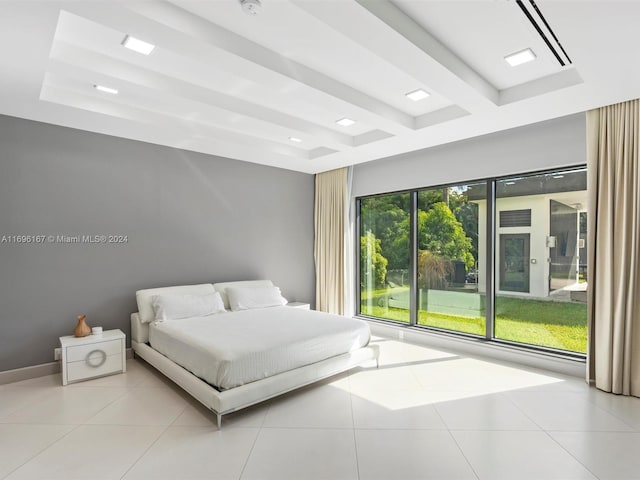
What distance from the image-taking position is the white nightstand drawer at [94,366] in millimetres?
3430

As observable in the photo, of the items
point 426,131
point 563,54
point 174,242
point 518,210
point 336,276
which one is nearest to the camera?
point 563,54

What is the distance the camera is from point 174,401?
3.09 m

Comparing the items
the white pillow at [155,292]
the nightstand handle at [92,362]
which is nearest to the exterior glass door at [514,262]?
the white pillow at [155,292]

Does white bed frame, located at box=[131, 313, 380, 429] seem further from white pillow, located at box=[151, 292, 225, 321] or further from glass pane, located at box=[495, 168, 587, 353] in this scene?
glass pane, located at box=[495, 168, 587, 353]

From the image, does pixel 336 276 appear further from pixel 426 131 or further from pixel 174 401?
pixel 174 401

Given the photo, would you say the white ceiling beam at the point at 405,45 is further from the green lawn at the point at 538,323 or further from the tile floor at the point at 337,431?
the tile floor at the point at 337,431

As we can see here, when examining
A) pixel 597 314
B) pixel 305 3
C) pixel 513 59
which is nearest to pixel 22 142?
pixel 305 3

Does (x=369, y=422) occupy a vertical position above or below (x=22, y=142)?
below

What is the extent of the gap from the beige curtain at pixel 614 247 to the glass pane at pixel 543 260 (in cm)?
41

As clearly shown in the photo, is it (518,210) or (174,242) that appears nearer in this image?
(518,210)

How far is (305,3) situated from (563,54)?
1985 mm

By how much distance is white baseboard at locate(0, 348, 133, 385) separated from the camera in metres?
3.45

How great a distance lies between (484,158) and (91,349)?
483cm
